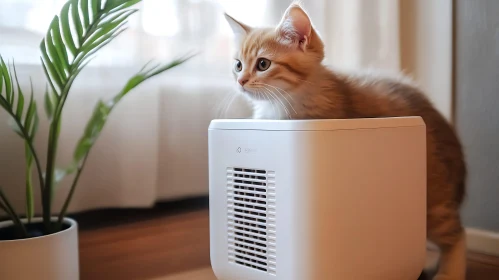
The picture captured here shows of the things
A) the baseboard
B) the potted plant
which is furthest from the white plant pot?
the baseboard

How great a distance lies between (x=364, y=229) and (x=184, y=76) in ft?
2.57

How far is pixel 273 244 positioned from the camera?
0.88m

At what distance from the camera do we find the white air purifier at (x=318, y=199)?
0.82 m

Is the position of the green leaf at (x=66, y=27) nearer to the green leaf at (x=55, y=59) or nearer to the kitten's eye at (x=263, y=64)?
the green leaf at (x=55, y=59)

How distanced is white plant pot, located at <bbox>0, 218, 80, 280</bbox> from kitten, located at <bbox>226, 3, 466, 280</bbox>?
1.56ft

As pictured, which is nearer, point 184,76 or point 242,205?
point 242,205

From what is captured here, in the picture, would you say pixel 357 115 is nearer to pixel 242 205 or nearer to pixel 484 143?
pixel 242 205

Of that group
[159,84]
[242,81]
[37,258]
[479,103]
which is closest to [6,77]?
[37,258]

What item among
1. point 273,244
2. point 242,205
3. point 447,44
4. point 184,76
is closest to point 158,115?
point 184,76

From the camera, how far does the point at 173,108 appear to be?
1438mm

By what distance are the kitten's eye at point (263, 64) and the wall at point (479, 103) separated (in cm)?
→ 72

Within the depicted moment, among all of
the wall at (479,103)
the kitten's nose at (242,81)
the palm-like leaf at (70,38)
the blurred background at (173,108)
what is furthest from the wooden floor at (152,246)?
the kitten's nose at (242,81)

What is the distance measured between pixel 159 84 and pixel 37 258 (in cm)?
64

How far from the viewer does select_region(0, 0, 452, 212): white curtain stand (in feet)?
3.92
